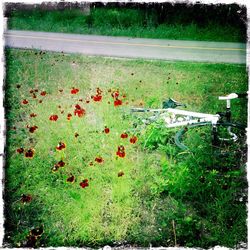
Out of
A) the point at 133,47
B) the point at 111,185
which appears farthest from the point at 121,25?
the point at 111,185

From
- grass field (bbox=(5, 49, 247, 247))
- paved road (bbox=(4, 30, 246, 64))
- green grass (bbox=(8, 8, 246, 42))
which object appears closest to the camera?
grass field (bbox=(5, 49, 247, 247))

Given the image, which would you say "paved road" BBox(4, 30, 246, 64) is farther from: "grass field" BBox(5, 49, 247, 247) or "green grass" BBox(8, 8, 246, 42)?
"grass field" BBox(5, 49, 247, 247)

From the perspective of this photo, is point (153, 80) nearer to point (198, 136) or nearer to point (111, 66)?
point (111, 66)

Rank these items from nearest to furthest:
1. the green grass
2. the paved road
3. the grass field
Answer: the grass field, the paved road, the green grass

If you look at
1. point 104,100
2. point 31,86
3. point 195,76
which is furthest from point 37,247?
point 195,76

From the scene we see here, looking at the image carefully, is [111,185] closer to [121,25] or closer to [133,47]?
[133,47]

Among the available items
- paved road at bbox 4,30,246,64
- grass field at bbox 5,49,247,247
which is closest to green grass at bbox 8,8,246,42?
paved road at bbox 4,30,246,64

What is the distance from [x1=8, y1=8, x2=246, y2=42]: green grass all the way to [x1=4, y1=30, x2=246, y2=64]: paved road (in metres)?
0.60

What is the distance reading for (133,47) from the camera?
37.5 ft

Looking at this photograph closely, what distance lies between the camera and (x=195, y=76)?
8.09m

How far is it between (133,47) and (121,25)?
285 cm

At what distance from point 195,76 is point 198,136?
388 cm

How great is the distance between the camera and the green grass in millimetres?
12641

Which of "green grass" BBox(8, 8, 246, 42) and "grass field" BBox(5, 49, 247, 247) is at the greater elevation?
"green grass" BBox(8, 8, 246, 42)
